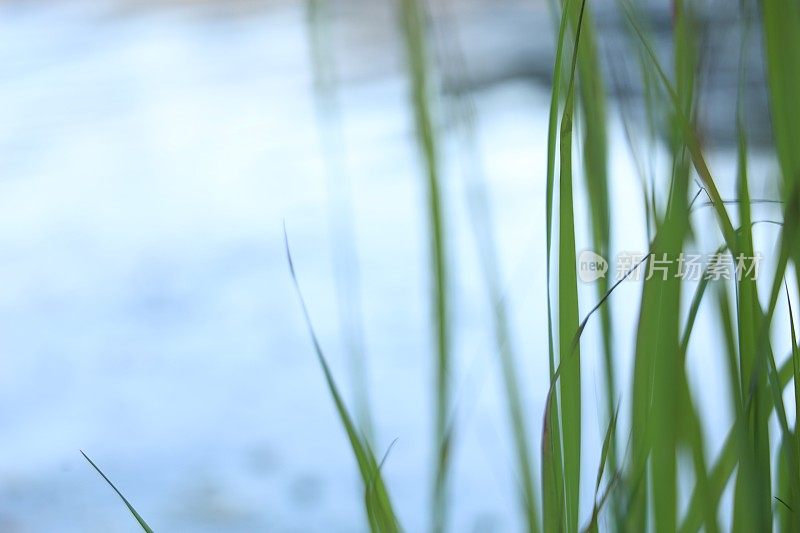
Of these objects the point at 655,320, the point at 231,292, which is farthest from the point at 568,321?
the point at 231,292

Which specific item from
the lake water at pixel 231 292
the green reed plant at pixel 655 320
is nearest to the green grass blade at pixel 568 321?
the green reed plant at pixel 655 320

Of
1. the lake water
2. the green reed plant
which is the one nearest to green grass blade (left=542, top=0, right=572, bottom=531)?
the green reed plant

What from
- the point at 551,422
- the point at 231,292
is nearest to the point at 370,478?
the point at 551,422

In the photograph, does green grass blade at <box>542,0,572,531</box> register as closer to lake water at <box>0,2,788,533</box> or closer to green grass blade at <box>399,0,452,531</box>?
green grass blade at <box>399,0,452,531</box>

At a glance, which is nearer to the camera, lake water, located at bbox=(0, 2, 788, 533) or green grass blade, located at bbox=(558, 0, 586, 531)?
green grass blade, located at bbox=(558, 0, 586, 531)

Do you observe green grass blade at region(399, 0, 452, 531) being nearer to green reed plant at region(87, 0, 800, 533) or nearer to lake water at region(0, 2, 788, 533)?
green reed plant at region(87, 0, 800, 533)

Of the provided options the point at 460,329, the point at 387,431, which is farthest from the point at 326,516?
the point at 460,329

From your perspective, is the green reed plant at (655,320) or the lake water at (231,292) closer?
the green reed plant at (655,320)

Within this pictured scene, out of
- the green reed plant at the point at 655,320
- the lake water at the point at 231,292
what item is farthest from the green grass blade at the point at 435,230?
the lake water at the point at 231,292

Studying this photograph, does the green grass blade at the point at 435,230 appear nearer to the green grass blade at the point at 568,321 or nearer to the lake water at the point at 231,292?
the green grass blade at the point at 568,321

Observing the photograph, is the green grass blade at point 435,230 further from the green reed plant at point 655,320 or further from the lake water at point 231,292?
the lake water at point 231,292

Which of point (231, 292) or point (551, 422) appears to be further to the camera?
point (231, 292)

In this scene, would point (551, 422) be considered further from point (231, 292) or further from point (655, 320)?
point (231, 292)

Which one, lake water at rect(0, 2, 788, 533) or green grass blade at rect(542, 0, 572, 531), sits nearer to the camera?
green grass blade at rect(542, 0, 572, 531)
